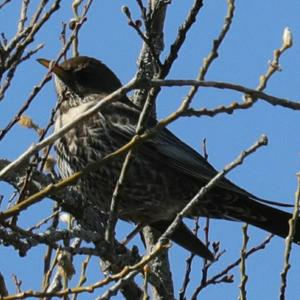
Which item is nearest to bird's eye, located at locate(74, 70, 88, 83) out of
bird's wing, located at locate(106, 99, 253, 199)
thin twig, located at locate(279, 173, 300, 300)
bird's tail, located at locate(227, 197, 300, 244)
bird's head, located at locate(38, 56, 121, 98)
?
bird's head, located at locate(38, 56, 121, 98)

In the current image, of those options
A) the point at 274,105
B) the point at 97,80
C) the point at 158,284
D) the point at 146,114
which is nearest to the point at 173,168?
the point at 97,80

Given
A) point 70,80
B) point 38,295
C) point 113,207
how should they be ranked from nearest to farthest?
point 38,295
point 113,207
point 70,80

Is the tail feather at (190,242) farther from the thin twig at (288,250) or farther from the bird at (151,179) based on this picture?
the thin twig at (288,250)

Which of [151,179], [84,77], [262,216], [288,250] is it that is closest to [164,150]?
[151,179]

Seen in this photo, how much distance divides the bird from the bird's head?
6.3 inches

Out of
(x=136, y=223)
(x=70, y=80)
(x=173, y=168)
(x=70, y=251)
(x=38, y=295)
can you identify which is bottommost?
(x=38, y=295)

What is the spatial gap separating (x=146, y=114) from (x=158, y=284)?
115 cm

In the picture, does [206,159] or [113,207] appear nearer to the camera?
[113,207]

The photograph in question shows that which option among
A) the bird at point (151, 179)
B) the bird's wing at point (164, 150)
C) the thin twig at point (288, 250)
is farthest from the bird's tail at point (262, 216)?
the thin twig at point (288, 250)

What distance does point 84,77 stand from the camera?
694 centimetres

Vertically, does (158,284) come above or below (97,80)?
below

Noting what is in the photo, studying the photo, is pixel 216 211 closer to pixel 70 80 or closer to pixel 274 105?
pixel 70 80

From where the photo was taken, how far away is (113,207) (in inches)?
180

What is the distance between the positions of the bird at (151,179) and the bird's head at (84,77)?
16cm
